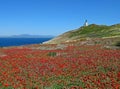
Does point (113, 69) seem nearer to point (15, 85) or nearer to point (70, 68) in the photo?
point (70, 68)

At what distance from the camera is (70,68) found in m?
24.6

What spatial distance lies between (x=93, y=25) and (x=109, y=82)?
358 feet

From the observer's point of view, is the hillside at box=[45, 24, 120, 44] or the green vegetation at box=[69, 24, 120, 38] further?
the green vegetation at box=[69, 24, 120, 38]

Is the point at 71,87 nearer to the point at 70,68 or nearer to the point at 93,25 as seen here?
the point at 70,68

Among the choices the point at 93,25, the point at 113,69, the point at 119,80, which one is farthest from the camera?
the point at 93,25

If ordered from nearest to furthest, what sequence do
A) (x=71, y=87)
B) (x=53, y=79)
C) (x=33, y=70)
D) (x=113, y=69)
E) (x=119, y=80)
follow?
(x=71, y=87) < (x=119, y=80) < (x=53, y=79) < (x=113, y=69) < (x=33, y=70)

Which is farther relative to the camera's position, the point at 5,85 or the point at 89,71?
the point at 89,71

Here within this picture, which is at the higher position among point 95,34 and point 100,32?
point 100,32

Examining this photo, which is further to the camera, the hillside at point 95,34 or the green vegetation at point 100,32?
the green vegetation at point 100,32

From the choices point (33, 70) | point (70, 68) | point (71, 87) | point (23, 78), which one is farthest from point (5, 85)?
point (70, 68)

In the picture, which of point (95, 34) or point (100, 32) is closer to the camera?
point (95, 34)

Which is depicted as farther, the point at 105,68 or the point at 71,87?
the point at 105,68

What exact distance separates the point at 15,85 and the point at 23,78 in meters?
2.45

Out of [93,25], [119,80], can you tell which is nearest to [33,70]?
[119,80]
